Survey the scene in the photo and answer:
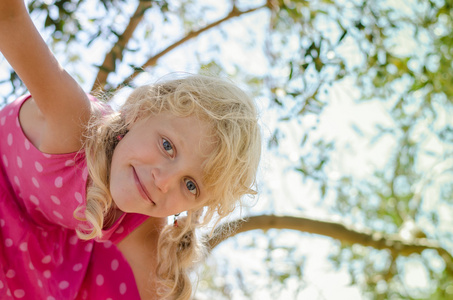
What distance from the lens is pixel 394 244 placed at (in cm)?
282

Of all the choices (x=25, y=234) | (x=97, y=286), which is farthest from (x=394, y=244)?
(x=25, y=234)

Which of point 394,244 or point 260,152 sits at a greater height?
point 260,152

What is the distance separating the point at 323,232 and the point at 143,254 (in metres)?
0.89

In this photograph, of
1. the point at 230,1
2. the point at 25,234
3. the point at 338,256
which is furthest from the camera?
Answer: the point at 338,256

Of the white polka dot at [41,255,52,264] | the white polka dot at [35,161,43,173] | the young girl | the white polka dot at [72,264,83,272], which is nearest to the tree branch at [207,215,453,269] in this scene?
the young girl

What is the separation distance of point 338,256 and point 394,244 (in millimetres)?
899

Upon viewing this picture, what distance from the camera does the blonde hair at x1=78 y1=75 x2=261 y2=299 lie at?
5.50 feet

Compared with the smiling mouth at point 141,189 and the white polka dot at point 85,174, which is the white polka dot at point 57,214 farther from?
the smiling mouth at point 141,189

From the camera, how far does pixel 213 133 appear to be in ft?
5.52

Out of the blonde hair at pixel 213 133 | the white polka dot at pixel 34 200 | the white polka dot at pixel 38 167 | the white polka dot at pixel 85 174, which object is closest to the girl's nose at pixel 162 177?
the blonde hair at pixel 213 133

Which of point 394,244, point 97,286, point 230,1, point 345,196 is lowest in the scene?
point 345,196

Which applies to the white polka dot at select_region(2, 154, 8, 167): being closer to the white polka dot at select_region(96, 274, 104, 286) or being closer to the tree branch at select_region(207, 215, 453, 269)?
the white polka dot at select_region(96, 274, 104, 286)

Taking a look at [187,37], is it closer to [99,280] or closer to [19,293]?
[99,280]

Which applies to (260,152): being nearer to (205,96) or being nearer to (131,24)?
(205,96)
